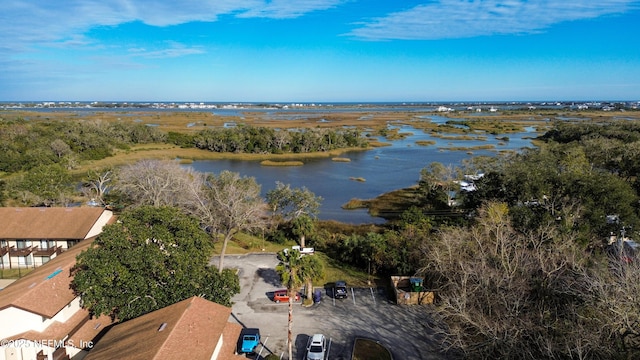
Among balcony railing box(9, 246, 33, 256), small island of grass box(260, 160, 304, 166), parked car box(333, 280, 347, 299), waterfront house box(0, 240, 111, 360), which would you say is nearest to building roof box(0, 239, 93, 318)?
waterfront house box(0, 240, 111, 360)

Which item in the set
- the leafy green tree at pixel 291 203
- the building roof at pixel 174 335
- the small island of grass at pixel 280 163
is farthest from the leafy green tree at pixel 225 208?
the small island of grass at pixel 280 163

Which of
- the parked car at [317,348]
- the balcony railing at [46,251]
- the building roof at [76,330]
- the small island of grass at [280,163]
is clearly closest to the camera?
the building roof at [76,330]

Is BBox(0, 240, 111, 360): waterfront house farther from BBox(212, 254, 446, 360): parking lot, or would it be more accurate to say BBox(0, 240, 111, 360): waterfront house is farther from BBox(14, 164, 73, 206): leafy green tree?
BBox(14, 164, 73, 206): leafy green tree

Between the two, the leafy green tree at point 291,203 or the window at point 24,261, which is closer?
the window at point 24,261

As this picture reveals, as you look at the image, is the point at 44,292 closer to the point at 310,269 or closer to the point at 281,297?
the point at 310,269

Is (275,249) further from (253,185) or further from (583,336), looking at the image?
(583,336)

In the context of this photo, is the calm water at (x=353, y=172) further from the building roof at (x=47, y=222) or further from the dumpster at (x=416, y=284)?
the building roof at (x=47, y=222)
